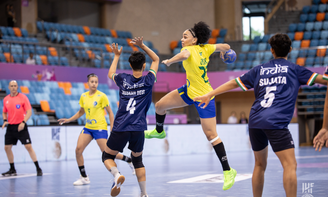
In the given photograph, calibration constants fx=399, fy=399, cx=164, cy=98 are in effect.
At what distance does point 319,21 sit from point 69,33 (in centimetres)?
1270

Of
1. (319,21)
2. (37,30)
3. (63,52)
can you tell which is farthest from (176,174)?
(319,21)

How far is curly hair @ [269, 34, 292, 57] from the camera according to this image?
3746 millimetres

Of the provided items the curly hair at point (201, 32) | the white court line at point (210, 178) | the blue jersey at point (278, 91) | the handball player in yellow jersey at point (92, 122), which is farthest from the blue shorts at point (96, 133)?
the blue jersey at point (278, 91)

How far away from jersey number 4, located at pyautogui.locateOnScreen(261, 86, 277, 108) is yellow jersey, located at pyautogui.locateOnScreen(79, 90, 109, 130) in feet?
11.8

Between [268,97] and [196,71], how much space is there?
1.64m

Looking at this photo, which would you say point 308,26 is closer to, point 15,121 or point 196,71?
point 15,121

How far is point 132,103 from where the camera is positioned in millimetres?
4695

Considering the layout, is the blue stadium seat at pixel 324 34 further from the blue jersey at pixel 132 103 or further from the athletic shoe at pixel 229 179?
the blue jersey at pixel 132 103

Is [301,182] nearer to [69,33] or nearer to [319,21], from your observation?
[69,33]

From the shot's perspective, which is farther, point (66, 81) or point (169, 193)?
point (66, 81)

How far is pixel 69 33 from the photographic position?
1909 centimetres

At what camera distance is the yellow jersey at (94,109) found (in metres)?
6.68

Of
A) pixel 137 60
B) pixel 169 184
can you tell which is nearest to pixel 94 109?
pixel 169 184

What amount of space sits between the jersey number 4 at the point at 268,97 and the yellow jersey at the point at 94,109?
3609mm
